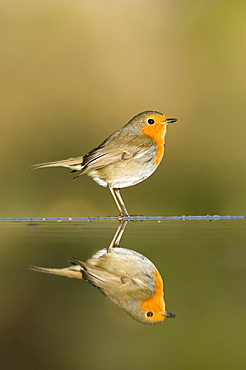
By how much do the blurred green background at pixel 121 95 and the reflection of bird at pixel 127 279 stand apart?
504 cm

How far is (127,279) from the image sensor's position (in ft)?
6.33

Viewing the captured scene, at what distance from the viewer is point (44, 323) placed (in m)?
1.43

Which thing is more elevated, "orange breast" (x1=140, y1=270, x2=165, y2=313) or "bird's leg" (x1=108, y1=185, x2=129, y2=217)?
"bird's leg" (x1=108, y1=185, x2=129, y2=217)

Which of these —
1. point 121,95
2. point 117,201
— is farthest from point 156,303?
point 121,95

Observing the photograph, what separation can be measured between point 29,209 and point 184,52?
3.35 m

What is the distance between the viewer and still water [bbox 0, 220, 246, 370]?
120 centimetres

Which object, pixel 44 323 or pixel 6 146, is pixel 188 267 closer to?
pixel 44 323

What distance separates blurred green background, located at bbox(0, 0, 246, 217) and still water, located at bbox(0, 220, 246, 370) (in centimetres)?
492

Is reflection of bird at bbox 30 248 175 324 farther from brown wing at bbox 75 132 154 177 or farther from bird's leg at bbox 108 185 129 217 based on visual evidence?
brown wing at bbox 75 132 154 177

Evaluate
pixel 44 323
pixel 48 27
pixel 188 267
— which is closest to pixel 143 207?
pixel 48 27

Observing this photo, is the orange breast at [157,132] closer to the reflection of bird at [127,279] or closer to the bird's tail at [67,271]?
the reflection of bird at [127,279]

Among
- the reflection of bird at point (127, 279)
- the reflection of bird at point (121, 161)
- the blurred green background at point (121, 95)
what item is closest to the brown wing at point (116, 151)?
the reflection of bird at point (121, 161)

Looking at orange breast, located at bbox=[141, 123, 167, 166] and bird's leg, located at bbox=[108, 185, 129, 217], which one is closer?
bird's leg, located at bbox=[108, 185, 129, 217]

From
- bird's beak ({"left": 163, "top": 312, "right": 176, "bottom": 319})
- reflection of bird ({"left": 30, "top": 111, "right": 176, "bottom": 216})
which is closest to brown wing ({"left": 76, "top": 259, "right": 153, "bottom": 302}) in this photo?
bird's beak ({"left": 163, "top": 312, "right": 176, "bottom": 319})
